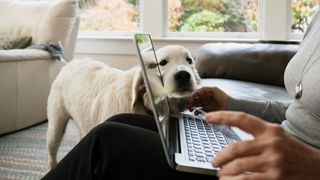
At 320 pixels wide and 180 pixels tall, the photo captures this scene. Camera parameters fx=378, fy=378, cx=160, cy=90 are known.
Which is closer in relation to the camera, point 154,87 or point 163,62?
point 154,87

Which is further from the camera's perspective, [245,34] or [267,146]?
[245,34]

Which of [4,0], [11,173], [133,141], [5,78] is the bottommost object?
[11,173]

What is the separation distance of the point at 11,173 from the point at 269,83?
1400 millimetres

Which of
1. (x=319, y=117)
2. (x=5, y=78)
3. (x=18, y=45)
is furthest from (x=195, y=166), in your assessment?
(x=18, y=45)

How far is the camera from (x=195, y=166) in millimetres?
620

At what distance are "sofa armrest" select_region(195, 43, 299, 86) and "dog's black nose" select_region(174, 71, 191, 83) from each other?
0.69 metres

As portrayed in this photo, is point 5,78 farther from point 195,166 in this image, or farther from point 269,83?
point 195,166

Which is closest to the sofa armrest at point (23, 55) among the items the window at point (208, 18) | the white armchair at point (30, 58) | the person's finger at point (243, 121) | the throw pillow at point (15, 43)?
the white armchair at point (30, 58)

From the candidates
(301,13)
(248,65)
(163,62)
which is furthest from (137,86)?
(301,13)

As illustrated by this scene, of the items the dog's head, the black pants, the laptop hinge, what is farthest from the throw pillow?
the black pants

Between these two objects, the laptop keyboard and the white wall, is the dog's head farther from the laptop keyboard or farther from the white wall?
the white wall

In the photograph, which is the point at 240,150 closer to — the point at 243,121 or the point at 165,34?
the point at 243,121

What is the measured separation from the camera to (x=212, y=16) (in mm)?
3262

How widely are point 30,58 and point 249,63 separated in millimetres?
1498
